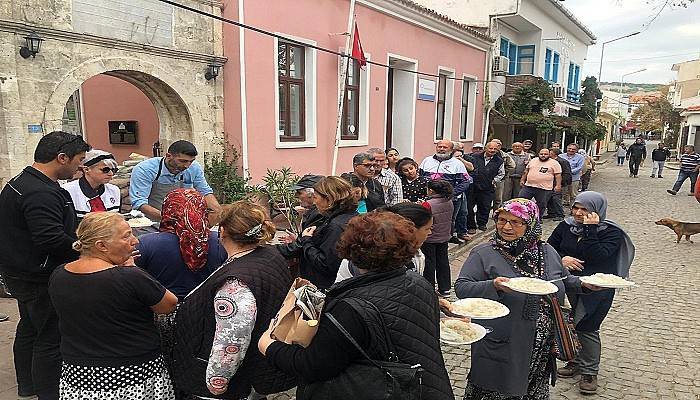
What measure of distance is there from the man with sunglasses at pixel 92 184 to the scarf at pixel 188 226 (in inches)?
66.5

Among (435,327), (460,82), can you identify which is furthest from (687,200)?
(435,327)

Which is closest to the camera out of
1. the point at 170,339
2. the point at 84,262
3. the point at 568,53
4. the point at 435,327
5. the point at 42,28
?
the point at 435,327

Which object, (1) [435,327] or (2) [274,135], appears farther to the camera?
(2) [274,135]

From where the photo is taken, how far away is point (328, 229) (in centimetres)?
335

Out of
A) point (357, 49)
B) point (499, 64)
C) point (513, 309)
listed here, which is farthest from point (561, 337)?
point (499, 64)

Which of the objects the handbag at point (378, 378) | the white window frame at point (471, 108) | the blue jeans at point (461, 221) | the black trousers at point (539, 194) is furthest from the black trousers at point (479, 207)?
the handbag at point (378, 378)

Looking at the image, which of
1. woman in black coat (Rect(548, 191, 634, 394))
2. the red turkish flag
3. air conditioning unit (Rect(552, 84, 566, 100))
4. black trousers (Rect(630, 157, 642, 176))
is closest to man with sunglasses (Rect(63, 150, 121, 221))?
woman in black coat (Rect(548, 191, 634, 394))

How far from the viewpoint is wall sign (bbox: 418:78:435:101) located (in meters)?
13.8

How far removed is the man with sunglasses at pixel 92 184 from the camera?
3834mm

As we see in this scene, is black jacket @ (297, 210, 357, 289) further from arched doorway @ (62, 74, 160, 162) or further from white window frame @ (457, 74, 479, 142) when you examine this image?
white window frame @ (457, 74, 479, 142)

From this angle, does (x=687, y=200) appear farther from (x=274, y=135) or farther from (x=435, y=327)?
(x=435, y=327)

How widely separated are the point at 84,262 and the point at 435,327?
162cm

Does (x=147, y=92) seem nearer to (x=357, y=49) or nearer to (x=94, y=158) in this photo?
(x=94, y=158)

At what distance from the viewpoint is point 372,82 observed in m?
12.0
